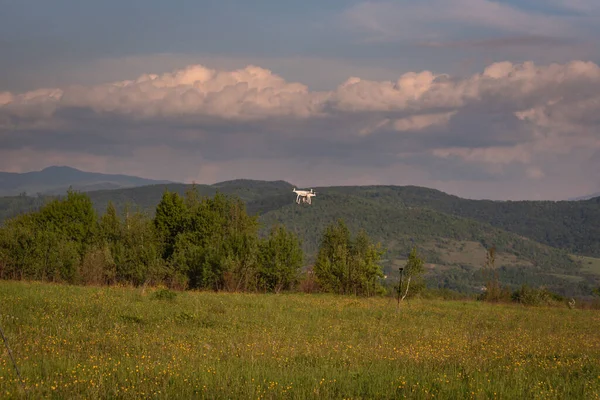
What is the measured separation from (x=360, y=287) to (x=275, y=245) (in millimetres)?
8769

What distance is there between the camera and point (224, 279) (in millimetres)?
49594

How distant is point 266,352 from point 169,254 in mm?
46004

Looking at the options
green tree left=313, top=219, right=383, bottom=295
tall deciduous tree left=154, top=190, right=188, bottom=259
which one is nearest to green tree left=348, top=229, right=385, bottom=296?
green tree left=313, top=219, right=383, bottom=295

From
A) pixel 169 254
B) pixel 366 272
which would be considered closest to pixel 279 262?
pixel 366 272

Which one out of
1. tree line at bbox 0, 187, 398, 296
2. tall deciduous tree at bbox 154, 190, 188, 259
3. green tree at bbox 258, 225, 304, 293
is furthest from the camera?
tall deciduous tree at bbox 154, 190, 188, 259

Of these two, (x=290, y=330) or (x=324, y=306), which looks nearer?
(x=290, y=330)

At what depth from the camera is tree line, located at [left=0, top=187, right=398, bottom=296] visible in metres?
50.0

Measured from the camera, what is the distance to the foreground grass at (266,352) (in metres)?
13.7

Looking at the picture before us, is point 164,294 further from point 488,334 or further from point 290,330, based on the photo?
point 488,334

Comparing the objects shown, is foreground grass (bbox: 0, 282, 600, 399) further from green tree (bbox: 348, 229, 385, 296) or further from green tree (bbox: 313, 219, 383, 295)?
green tree (bbox: 313, 219, 383, 295)

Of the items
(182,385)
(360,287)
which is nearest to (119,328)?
(182,385)

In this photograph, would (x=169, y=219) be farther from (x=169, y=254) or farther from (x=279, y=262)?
(x=279, y=262)

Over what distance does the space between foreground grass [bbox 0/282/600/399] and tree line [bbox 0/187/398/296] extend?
19904mm

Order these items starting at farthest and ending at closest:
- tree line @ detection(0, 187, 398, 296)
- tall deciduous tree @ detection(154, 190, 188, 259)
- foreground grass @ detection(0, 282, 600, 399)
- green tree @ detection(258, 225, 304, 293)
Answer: tall deciduous tree @ detection(154, 190, 188, 259), green tree @ detection(258, 225, 304, 293), tree line @ detection(0, 187, 398, 296), foreground grass @ detection(0, 282, 600, 399)
